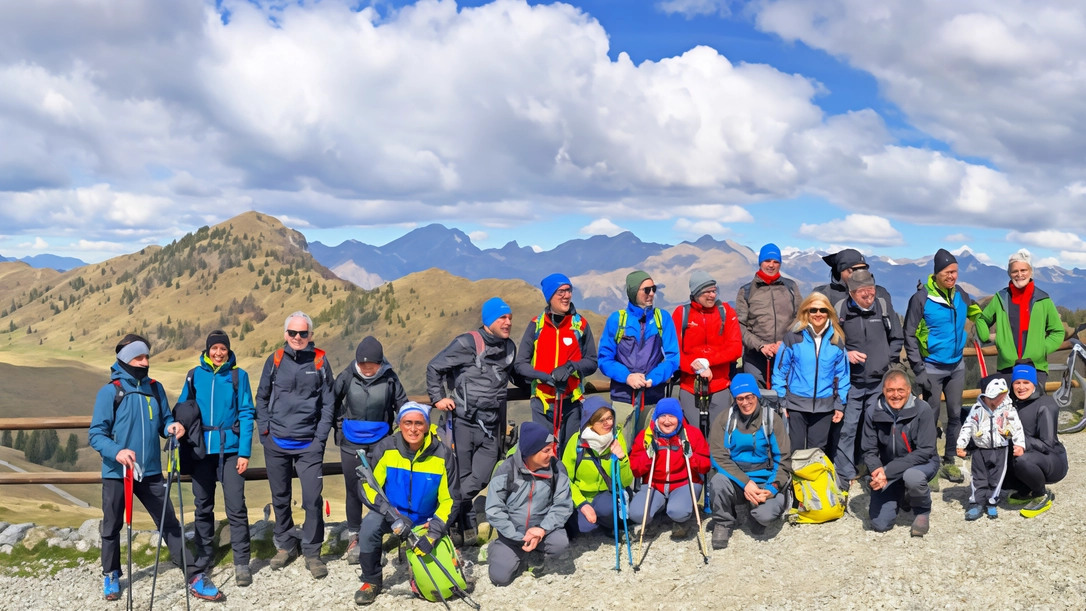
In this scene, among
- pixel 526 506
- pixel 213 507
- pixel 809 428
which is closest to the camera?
pixel 526 506

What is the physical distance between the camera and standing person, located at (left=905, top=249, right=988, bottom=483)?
7.68 m

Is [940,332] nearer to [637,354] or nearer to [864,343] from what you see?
[864,343]

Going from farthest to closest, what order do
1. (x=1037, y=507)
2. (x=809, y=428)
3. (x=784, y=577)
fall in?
(x=809, y=428) → (x=1037, y=507) → (x=784, y=577)

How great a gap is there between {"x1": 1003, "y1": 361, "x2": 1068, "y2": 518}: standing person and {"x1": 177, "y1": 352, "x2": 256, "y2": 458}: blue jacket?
7273 millimetres

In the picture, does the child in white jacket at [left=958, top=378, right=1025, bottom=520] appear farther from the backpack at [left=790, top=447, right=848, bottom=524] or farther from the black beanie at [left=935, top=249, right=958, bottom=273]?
the black beanie at [left=935, top=249, right=958, bottom=273]

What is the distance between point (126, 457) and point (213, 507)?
3.34 ft

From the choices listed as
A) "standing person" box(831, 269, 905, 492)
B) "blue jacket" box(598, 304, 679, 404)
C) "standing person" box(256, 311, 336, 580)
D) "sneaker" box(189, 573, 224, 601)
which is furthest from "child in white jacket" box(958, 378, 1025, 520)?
"sneaker" box(189, 573, 224, 601)

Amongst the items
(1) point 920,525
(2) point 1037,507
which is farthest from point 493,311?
(2) point 1037,507

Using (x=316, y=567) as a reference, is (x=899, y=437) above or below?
above

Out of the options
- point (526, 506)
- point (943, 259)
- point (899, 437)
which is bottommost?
point (526, 506)

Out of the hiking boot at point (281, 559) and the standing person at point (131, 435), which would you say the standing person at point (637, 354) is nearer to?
the hiking boot at point (281, 559)

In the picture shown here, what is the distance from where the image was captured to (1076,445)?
32.3 ft

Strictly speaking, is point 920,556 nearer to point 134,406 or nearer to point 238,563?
point 238,563

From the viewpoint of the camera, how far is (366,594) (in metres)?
6.51
